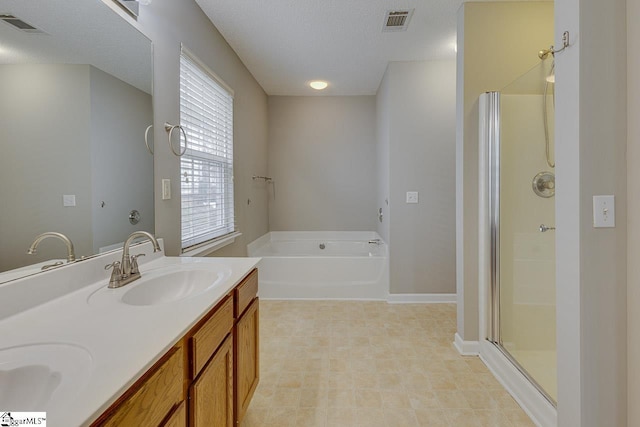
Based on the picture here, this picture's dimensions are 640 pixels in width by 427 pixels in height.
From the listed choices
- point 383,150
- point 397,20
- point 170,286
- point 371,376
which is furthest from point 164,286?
point 383,150

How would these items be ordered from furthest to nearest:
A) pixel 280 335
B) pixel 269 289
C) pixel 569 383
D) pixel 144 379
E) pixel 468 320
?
pixel 269 289, pixel 280 335, pixel 468 320, pixel 569 383, pixel 144 379

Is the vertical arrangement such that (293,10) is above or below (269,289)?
above

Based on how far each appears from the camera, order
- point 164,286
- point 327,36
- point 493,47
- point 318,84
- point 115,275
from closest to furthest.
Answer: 1. point 115,275
2. point 164,286
3. point 493,47
4. point 327,36
5. point 318,84

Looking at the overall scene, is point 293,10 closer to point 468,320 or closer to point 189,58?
point 189,58

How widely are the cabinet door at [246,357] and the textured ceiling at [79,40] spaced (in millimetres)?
1232

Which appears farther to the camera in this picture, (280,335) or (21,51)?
(280,335)

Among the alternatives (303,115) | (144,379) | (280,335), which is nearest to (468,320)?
(280,335)

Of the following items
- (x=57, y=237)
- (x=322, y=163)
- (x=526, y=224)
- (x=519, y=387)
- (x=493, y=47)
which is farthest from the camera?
(x=322, y=163)

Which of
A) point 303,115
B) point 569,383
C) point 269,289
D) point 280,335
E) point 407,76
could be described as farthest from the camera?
point 303,115

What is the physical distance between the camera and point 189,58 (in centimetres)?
208

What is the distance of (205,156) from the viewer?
242 centimetres

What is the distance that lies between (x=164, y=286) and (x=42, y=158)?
0.66 metres

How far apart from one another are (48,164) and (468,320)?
2.61m
